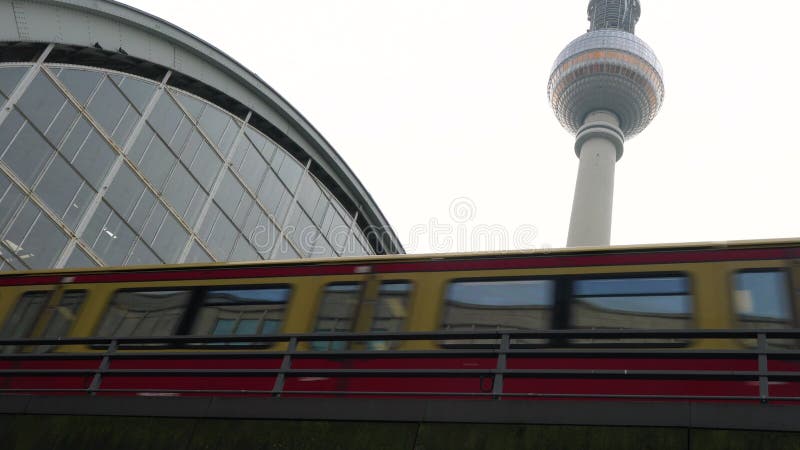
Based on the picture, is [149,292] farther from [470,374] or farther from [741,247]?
[741,247]

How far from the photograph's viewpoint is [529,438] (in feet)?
25.0

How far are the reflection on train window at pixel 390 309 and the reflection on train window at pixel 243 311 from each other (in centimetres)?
146

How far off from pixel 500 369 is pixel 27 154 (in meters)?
17.0

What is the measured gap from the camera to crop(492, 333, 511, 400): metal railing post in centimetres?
812

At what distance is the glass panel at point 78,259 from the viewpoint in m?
21.6

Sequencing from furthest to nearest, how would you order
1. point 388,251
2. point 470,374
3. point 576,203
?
point 576,203, point 388,251, point 470,374

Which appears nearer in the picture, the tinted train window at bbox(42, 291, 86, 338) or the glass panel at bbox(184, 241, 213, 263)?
the tinted train window at bbox(42, 291, 86, 338)

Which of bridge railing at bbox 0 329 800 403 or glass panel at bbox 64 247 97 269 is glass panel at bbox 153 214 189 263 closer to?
glass panel at bbox 64 247 97 269

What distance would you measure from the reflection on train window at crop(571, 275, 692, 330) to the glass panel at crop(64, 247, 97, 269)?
16.3 meters

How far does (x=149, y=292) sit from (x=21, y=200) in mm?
10414

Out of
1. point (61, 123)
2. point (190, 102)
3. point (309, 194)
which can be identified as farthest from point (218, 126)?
point (61, 123)

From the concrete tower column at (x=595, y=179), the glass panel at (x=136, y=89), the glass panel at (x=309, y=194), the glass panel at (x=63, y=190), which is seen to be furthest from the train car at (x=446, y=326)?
the concrete tower column at (x=595, y=179)

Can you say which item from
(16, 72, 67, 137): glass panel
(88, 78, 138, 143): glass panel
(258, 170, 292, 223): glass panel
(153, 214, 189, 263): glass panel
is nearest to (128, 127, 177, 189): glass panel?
(88, 78, 138, 143): glass panel

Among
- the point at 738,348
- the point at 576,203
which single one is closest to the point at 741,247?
the point at 738,348
